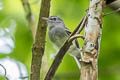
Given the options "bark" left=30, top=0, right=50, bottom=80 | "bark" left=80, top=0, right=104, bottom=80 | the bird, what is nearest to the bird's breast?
the bird

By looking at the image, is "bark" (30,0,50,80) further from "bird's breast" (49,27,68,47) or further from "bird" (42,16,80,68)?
"bird's breast" (49,27,68,47)

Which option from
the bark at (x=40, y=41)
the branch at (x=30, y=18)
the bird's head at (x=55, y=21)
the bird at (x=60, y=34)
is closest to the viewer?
the bark at (x=40, y=41)

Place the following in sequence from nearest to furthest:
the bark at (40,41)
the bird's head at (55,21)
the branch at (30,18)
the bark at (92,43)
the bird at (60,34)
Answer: the bark at (92,43) → the bark at (40,41) → the branch at (30,18) → the bird at (60,34) → the bird's head at (55,21)

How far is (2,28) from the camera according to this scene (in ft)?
13.7

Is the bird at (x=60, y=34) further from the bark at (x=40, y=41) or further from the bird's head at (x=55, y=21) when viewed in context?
the bark at (x=40, y=41)

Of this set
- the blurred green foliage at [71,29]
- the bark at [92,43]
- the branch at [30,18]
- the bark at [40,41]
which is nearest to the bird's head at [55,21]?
the blurred green foliage at [71,29]

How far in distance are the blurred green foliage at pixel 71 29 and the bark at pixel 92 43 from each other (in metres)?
1.04

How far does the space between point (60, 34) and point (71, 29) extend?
448 mm

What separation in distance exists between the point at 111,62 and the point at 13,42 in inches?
48.8

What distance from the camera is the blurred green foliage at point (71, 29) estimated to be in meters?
3.21

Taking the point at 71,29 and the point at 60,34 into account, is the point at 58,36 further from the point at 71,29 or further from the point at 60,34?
the point at 71,29

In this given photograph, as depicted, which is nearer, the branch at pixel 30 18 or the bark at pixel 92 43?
the bark at pixel 92 43

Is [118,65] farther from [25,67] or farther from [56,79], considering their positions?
[25,67]

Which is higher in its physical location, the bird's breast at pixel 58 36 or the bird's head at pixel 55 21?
the bird's head at pixel 55 21
